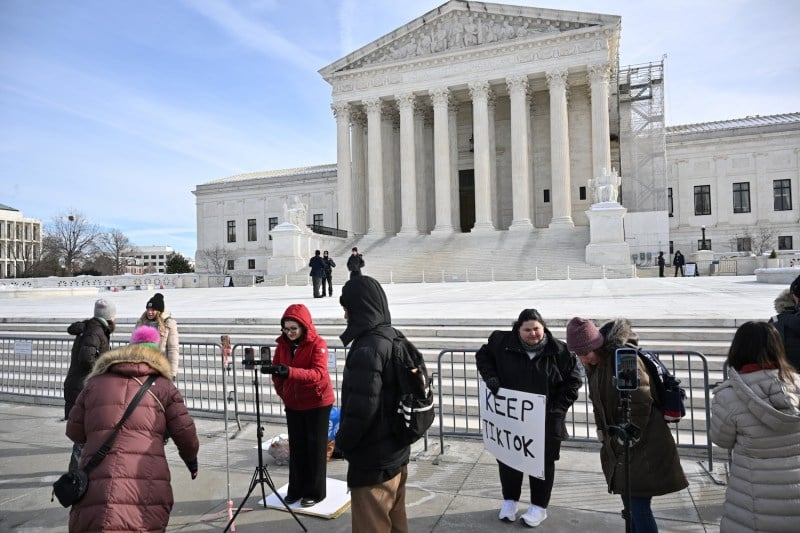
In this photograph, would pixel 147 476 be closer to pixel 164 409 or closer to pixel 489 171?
pixel 164 409

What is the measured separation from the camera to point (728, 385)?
337 centimetres

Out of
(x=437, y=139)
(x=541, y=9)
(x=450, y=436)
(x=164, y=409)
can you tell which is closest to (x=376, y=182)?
(x=437, y=139)

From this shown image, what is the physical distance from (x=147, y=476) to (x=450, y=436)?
13.7 feet

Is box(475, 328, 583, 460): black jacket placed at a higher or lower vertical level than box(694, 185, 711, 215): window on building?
lower

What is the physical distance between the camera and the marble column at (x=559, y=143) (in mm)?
40188

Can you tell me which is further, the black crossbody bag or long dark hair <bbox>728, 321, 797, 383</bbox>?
long dark hair <bbox>728, 321, 797, 383</bbox>

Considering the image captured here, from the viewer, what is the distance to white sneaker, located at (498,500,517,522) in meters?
4.52

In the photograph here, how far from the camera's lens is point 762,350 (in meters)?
3.24

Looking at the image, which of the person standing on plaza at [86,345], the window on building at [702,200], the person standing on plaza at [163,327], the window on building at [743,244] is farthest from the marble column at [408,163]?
the person standing on plaza at [86,345]

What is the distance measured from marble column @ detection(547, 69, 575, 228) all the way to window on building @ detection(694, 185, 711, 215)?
18.0 meters

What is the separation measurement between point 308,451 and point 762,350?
3.70 metres

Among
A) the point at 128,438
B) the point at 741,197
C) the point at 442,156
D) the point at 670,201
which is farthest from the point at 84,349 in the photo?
the point at 741,197

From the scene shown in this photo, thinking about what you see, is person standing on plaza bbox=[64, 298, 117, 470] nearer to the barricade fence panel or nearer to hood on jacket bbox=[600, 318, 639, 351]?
the barricade fence panel

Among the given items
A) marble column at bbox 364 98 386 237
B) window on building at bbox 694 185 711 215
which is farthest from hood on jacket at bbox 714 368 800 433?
window on building at bbox 694 185 711 215
